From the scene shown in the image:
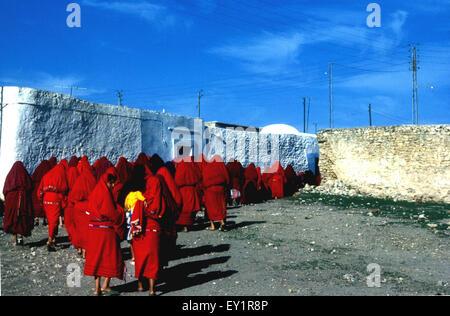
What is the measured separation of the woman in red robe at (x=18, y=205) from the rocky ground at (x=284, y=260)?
36 centimetres

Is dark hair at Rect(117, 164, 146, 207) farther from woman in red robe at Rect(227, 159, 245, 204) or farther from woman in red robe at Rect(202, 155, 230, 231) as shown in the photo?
woman in red robe at Rect(227, 159, 245, 204)

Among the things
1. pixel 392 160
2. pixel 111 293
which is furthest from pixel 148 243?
pixel 392 160

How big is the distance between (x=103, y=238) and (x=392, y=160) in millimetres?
15409

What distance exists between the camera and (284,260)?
21.2 ft

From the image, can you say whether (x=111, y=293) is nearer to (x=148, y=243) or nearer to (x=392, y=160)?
(x=148, y=243)

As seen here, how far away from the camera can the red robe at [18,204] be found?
24.6 feet

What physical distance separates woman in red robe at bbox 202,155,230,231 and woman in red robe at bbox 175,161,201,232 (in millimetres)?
264

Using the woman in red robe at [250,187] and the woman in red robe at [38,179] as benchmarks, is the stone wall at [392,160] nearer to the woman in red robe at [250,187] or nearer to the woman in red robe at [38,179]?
the woman in red robe at [250,187]

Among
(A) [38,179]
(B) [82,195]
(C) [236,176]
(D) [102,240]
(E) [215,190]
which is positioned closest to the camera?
(D) [102,240]

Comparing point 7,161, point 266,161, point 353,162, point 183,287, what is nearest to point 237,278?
point 183,287

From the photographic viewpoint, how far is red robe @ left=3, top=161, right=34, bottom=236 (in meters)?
7.51

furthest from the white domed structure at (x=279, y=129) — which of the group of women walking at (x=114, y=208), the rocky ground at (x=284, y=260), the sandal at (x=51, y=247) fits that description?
the sandal at (x=51, y=247)
